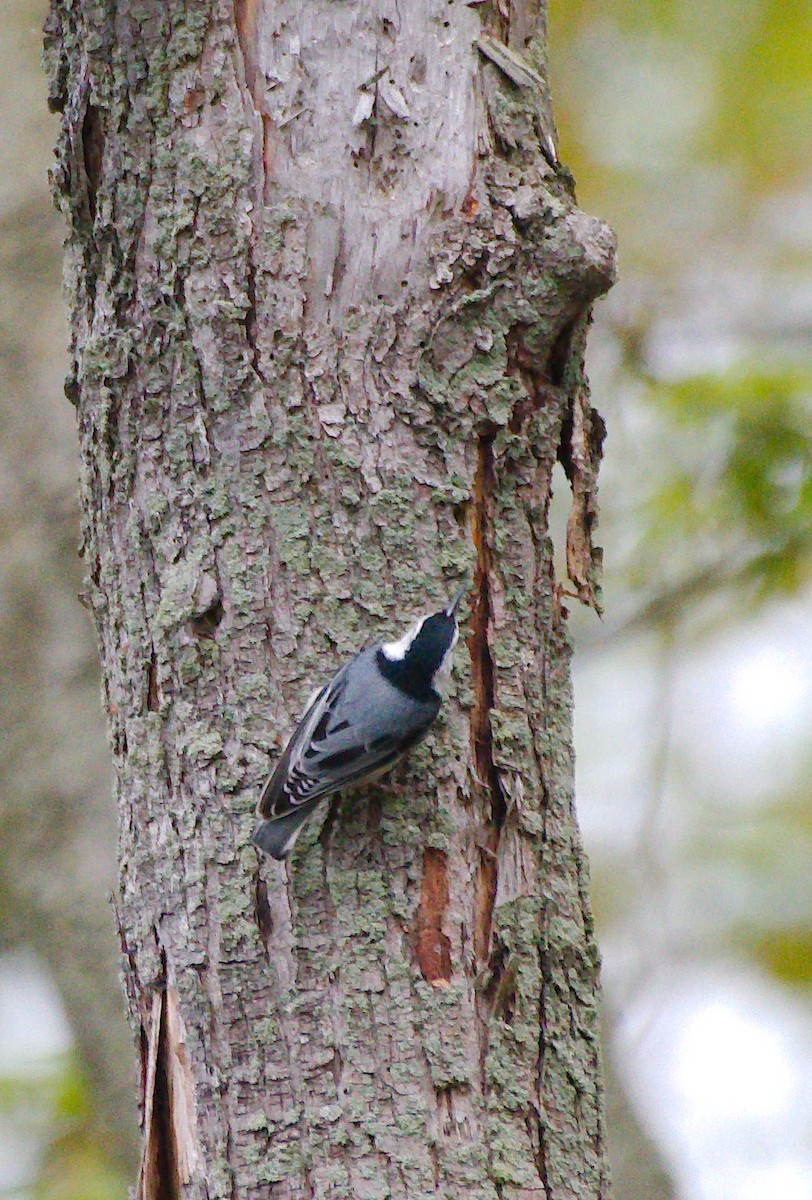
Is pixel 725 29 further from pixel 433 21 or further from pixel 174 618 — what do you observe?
pixel 174 618

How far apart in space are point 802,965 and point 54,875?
117 inches

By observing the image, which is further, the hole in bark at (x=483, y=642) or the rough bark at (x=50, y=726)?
the rough bark at (x=50, y=726)

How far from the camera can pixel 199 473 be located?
1.83m

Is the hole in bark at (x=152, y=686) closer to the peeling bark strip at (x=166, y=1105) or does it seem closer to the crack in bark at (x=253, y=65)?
the peeling bark strip at (x=166, y=1105)

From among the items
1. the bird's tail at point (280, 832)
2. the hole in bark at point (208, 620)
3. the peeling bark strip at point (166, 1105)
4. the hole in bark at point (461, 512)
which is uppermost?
the hole in bark at point (461, 512)

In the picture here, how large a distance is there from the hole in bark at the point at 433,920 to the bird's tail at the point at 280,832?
183 millimetres

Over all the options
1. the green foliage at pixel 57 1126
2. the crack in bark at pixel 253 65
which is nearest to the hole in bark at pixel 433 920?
the crack in bark at pixel 253 65

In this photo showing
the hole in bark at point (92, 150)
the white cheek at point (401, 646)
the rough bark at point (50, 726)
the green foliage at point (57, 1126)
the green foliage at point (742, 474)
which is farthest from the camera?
the green foliage at point (57, 1126)

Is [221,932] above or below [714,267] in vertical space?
below

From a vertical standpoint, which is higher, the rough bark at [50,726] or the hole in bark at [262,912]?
the rough bark at [50,726]

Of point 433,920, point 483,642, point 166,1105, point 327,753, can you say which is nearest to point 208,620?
point 327,753

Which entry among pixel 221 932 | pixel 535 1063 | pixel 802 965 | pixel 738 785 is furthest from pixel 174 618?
pixel 738 785

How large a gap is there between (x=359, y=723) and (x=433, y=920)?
336 millimetres

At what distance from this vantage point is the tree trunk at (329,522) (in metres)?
1.67
